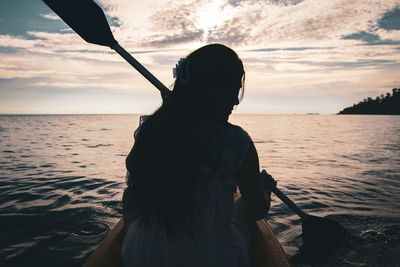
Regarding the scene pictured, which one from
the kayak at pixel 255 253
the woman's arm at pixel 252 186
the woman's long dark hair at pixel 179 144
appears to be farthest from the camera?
the kayak at pixel 255 253

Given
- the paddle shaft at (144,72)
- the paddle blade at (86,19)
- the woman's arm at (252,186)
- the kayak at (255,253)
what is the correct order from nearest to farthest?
the woman's arm at (252,186) < the kayak at (255,253) < the paddle blade at (86,19) < the paddle shaft at (144,72)

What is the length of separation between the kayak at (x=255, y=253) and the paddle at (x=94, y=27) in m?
1.51

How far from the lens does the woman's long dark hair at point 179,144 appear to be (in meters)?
1.53

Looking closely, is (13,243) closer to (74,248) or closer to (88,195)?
(74,248)

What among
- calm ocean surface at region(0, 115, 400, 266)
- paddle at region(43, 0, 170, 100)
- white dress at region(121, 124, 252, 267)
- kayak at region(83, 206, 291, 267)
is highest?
paddle at region(43, 0, 170, 100)

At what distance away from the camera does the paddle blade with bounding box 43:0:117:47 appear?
2429 millimetres

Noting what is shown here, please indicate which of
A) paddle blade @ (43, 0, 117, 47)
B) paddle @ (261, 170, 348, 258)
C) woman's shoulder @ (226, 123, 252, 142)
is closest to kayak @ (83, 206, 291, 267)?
woman's shoulder @ (226, 123, 252, 142)

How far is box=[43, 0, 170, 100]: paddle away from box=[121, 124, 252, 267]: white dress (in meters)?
1.27

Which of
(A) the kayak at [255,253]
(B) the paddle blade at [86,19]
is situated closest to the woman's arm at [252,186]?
(A) the kayak at [255,253]

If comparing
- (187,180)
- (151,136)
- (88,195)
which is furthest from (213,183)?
(88,195)

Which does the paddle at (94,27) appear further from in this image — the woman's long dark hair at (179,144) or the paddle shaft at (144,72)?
the woman's long dark hair at (179,144)

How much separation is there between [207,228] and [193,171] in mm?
389

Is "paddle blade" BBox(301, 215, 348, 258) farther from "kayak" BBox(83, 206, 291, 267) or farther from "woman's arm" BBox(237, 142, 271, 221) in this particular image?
"woman's arm" BBox(237, 142, 271, 221)

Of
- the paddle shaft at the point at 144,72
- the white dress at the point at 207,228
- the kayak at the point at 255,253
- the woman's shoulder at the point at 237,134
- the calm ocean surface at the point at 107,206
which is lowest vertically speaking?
the calm ocean surface at the point at 107,206
